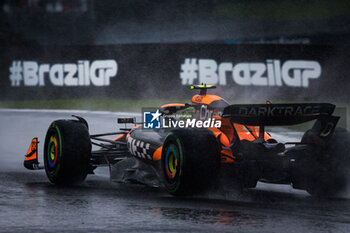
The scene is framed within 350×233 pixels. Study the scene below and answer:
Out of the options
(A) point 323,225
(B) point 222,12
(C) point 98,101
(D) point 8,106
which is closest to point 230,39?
(B) point 222,12

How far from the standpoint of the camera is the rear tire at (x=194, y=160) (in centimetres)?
681

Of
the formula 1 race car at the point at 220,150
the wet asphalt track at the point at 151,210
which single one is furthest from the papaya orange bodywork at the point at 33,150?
the formula 1 race car at the point at 220,150

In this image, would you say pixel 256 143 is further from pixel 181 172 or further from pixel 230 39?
pixel 230 39

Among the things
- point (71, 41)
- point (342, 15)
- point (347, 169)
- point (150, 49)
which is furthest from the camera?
point (71, 41)

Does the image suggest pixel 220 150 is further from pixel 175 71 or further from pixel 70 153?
pixel 175 71

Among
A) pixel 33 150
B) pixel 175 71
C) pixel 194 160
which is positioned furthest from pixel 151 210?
pixel 175 71

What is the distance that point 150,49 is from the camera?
75.7ft

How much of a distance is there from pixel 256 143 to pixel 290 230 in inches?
66.7

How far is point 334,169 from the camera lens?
24.8ft

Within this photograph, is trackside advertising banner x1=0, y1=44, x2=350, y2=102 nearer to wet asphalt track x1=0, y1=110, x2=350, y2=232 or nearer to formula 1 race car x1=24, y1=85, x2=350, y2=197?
wet asphalt track x1=0, y1=110, x2=350, y2=232

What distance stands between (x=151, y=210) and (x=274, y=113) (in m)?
1.63
